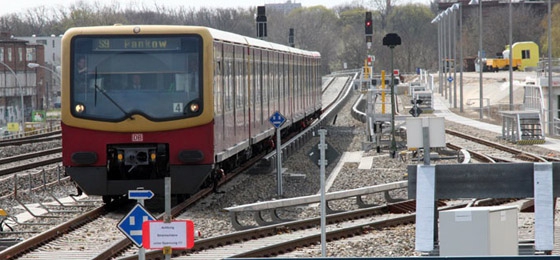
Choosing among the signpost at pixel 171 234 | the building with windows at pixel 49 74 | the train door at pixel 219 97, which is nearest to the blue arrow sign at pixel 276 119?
the train door at pixel 219 97

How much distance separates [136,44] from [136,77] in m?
0.52

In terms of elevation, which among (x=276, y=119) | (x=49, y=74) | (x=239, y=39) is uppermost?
(x=239, y=39)

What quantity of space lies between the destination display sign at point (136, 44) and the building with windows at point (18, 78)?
74.5 m

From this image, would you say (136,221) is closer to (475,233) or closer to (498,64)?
(475,233)

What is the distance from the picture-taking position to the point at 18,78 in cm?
9750

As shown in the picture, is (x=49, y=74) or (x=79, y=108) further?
(x=49, y=74)

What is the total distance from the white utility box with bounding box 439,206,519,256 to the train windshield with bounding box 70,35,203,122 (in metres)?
7.66

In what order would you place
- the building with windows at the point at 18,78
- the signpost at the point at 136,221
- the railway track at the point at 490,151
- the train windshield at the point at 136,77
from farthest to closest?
the building with windows at the point at 18,78
the railway track at the point at 490,151
the train windshield at the point at 136,77
the signpost at the point at 136,221

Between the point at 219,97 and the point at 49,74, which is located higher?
the point at 219,97

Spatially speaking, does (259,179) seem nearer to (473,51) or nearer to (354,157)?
(354,157)

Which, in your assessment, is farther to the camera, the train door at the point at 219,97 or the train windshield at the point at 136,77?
the train door at the point at 219,97

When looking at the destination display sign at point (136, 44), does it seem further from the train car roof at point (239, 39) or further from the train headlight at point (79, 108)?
the train headlight at point (79, 108)

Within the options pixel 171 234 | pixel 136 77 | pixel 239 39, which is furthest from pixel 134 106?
pixel 171 234

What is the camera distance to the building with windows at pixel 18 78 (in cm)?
9419
